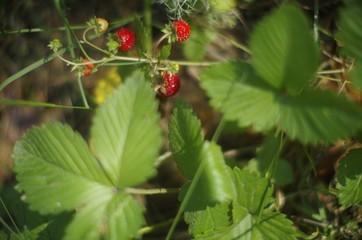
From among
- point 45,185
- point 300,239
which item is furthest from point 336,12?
point 45,185

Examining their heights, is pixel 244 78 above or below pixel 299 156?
above

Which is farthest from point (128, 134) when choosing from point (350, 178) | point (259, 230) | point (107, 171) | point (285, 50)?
point (350, 178)

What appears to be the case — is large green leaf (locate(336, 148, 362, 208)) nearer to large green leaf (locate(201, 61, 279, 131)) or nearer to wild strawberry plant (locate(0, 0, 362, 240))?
wild strawberry plant (locate(0, 0, 362, 240))

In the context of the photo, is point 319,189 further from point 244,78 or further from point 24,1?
point 24,1

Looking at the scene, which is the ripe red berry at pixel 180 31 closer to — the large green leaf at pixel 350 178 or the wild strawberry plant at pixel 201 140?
the wild strawberry plant at pixel 201 140

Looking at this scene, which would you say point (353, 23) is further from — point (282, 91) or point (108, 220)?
point (108, 220)

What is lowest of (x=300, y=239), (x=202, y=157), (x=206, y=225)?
(x=300, y=239)

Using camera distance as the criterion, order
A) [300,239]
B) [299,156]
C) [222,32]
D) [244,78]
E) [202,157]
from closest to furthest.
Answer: [244,78], [202,157], [300,239], [299,156], [222,32]
